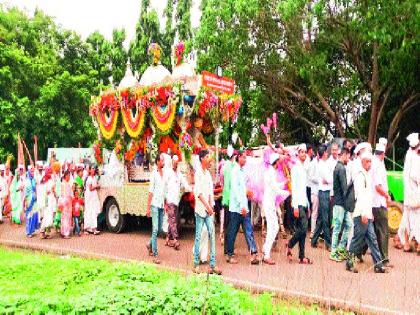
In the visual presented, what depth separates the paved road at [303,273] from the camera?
641 centimetres

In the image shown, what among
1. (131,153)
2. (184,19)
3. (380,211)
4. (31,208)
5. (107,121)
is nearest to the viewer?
(380,211)

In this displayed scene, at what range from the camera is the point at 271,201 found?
9.20 meters

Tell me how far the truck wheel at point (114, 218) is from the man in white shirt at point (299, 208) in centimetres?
546

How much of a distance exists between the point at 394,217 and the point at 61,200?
7542 mm

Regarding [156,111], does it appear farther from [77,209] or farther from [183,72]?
[77,209]

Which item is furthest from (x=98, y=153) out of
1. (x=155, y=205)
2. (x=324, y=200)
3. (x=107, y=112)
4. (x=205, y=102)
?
(x=324, y=200)

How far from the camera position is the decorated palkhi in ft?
40.7

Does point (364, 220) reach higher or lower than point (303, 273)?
higher

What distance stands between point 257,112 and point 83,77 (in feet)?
33.3

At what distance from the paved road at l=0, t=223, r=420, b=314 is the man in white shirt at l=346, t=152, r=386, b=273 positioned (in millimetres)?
240

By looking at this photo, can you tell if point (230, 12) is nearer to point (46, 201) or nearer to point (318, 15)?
point (318, 15)

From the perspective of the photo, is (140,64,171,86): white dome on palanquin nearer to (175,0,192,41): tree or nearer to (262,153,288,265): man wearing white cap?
(262,153,288,265): man wearing white cap

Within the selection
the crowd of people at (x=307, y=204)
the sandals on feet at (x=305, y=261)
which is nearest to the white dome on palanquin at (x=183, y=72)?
the crowd of people at (x=307, y=204)

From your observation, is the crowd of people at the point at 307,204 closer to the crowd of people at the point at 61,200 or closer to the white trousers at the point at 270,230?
the white trousers at the point at 270,230
